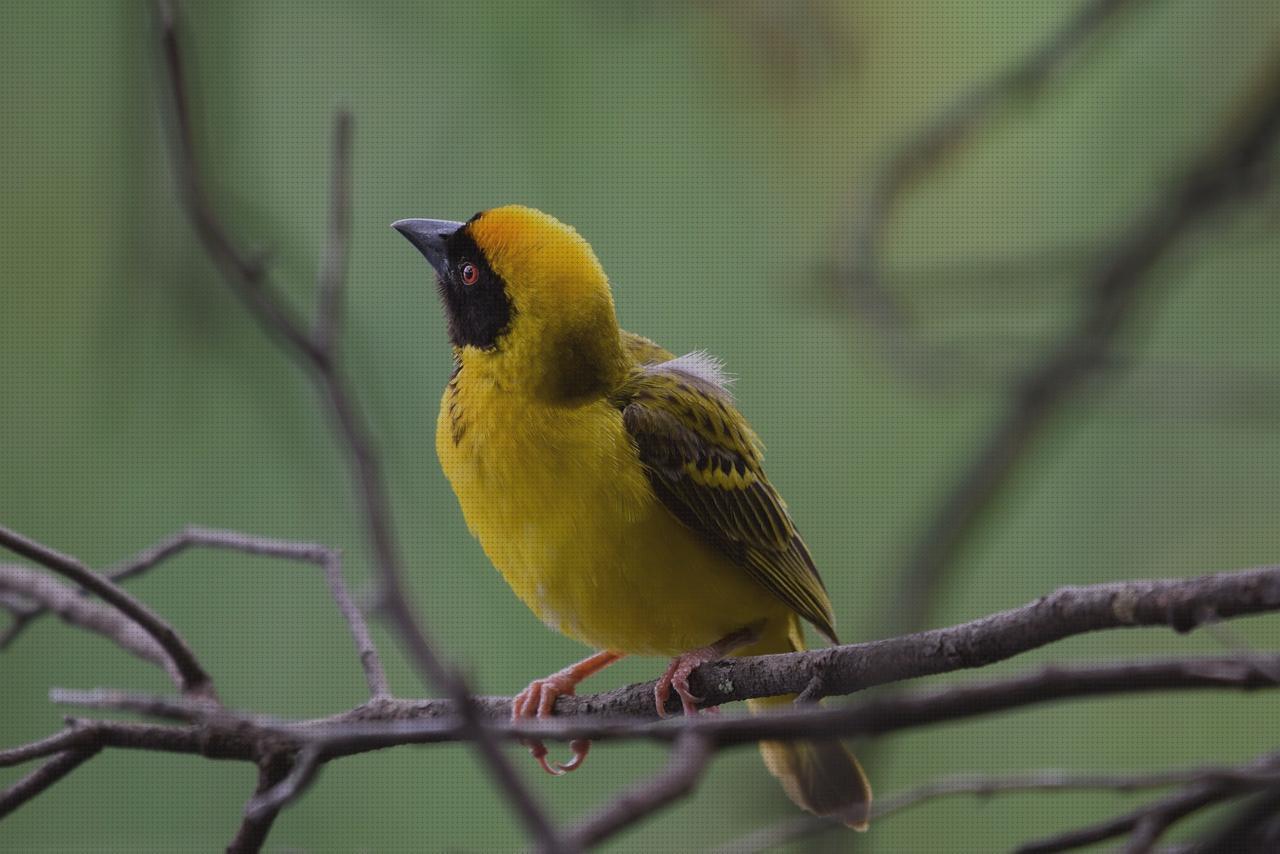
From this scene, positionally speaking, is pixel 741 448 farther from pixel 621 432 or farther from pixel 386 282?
pixel 386 282

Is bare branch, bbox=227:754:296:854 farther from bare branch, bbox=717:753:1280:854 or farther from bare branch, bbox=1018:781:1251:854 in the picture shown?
bare branch, bbox=1018:781:1251:854

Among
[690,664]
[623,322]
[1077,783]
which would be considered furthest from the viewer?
[623,322]

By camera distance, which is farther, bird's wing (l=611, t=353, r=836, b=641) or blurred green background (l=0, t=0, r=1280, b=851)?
blurred green background (l=0, t=0, r=1280, b=851)

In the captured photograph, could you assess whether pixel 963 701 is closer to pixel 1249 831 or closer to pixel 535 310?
pixel 1249 831

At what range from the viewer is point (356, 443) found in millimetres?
1153

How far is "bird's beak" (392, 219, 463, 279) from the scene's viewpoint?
3.32 m

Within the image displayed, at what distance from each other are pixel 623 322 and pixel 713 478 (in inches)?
80.1

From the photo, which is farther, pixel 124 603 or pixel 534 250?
pixel 534 250

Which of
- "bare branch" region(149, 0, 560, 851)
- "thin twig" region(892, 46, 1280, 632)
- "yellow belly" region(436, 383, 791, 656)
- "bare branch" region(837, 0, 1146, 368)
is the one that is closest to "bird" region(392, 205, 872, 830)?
"yellow belly" region(436, 383, 791, 656)

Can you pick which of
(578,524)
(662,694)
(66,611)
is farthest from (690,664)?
(66,611)

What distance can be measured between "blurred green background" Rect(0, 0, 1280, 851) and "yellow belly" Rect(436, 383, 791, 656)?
0.20 meters

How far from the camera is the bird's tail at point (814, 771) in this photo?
3266 mm

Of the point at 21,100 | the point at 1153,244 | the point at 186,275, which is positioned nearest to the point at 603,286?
the point at 186,275

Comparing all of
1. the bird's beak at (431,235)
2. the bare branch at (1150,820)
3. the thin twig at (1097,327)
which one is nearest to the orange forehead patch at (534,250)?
the bird's beak at (431,235)
